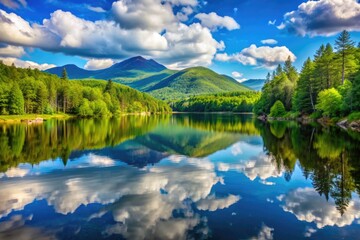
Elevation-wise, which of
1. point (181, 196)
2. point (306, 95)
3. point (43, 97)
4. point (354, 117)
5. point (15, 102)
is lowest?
point (181, 196)

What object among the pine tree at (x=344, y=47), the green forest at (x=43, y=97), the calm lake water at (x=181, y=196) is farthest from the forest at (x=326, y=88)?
the green forest at (x=43, y=97)

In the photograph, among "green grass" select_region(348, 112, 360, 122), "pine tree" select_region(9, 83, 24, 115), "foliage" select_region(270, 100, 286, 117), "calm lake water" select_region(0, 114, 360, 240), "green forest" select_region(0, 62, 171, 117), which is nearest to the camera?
"calm lake water" select_region(0, 114, 360, 240)

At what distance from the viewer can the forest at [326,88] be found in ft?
229

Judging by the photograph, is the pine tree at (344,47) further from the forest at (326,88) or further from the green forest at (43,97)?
the green forest at (43,97)

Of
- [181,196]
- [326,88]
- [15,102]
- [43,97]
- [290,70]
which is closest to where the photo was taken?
[181,196]

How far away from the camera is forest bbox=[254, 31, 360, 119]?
6968cm

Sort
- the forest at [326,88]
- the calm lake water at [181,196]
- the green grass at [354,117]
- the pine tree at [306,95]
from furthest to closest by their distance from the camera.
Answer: the pine tree at [306,95]
the forest at [326,88]
the green grass at [354,117]
the calm lake water at [181,196]

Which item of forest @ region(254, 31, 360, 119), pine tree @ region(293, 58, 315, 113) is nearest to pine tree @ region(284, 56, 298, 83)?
forest @ region(254, 31, 360, 119)

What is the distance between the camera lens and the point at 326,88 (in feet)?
305

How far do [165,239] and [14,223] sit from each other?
21.6 ft

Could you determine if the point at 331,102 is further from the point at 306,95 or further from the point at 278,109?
the point at 278,109

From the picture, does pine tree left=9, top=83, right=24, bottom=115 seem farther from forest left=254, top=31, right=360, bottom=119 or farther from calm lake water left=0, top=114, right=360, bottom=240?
forest left=254, top=31, right=360, bottom=119

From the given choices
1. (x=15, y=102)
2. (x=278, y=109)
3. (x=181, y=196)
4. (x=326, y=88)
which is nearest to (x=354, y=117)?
(x=326, y=88)

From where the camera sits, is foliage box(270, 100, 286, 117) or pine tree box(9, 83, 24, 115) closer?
pine tree box(9, 83, 24, 115)
